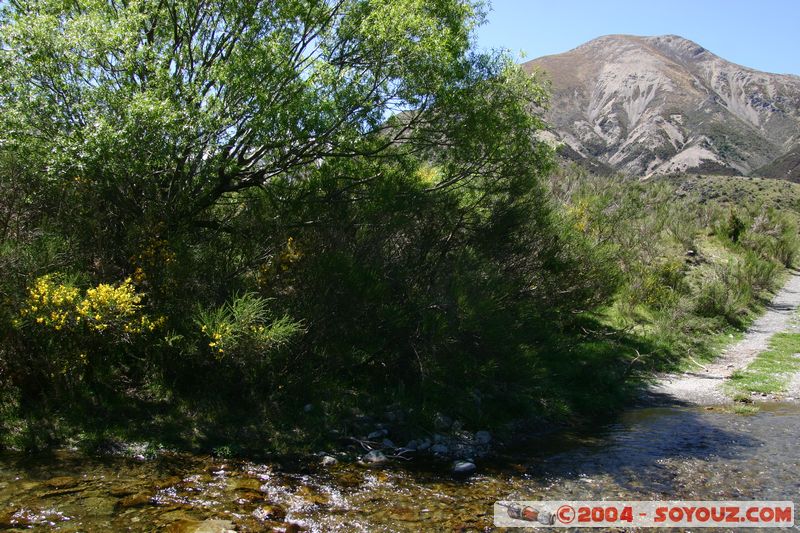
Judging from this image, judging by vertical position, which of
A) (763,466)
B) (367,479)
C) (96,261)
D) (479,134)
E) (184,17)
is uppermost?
(184,17)

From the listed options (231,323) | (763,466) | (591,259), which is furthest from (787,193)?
(231,323)

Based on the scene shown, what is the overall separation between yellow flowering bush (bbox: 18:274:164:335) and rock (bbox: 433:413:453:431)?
468 centimetres

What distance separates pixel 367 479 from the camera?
294 inches

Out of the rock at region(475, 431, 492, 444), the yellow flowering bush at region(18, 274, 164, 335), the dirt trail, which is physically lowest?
the dirt trail

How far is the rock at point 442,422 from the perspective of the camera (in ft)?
30.9

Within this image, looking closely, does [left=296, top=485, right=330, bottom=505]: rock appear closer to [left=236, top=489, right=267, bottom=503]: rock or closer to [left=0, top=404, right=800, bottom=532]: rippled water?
[left=0, top=404, right=800, bottom=532]: rippled water

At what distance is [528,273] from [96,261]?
835 cm

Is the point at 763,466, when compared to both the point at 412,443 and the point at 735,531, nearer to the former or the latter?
the point at 735,531

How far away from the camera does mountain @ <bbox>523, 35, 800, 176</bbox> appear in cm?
11850

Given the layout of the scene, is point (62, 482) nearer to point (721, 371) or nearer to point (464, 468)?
point (464, 468)

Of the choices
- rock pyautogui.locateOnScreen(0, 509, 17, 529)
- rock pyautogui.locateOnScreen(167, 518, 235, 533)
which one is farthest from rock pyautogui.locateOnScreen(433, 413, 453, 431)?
rock pyautogui.locateOnScreen(0, 509, 17, 529)

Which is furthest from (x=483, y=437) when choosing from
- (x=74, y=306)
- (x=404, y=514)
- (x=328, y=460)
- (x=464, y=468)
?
(x=74, y=306)

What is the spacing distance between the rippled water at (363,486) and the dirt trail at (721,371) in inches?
135

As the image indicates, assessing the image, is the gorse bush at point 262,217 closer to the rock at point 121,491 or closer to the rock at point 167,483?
the rock at point 167,483
